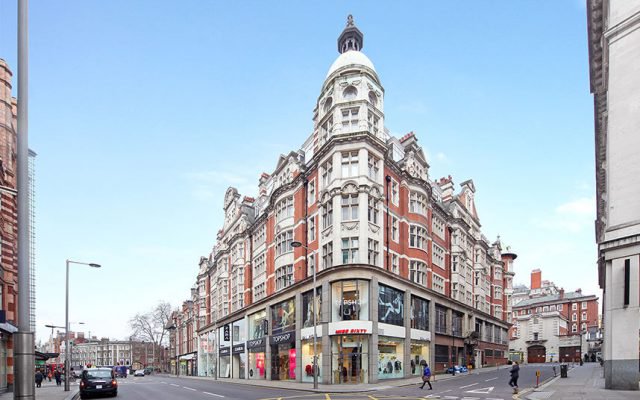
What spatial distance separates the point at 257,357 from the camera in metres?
48.1

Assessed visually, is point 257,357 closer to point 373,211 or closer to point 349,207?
point 349,207

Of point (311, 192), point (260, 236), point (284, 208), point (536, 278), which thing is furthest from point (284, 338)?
point (536, 278)

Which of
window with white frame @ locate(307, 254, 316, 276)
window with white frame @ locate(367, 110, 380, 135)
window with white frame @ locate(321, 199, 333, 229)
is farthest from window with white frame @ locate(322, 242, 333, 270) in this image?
window with white frame @ locate(367, 110, 380, 135)

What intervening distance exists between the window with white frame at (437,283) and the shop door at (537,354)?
6006 cm

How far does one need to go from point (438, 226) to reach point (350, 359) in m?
21.8

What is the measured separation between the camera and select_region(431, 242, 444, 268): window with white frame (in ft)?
157

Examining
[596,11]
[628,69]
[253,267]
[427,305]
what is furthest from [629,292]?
[253,267]

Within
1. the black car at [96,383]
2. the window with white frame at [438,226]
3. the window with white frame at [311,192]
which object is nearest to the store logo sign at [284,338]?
the window with white frame at [311,192]

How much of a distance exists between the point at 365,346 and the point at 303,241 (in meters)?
11.1

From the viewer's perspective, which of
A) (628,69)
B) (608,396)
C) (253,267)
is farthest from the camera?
(253,267)

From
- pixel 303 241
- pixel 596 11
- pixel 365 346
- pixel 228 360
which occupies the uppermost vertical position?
pixel 596 11

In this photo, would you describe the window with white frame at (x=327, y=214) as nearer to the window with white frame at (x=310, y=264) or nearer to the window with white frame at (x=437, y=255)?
the window with white frame at (x=310, y=264)

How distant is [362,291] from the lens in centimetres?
3406

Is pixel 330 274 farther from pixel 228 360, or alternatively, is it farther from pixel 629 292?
pixel 228 360
